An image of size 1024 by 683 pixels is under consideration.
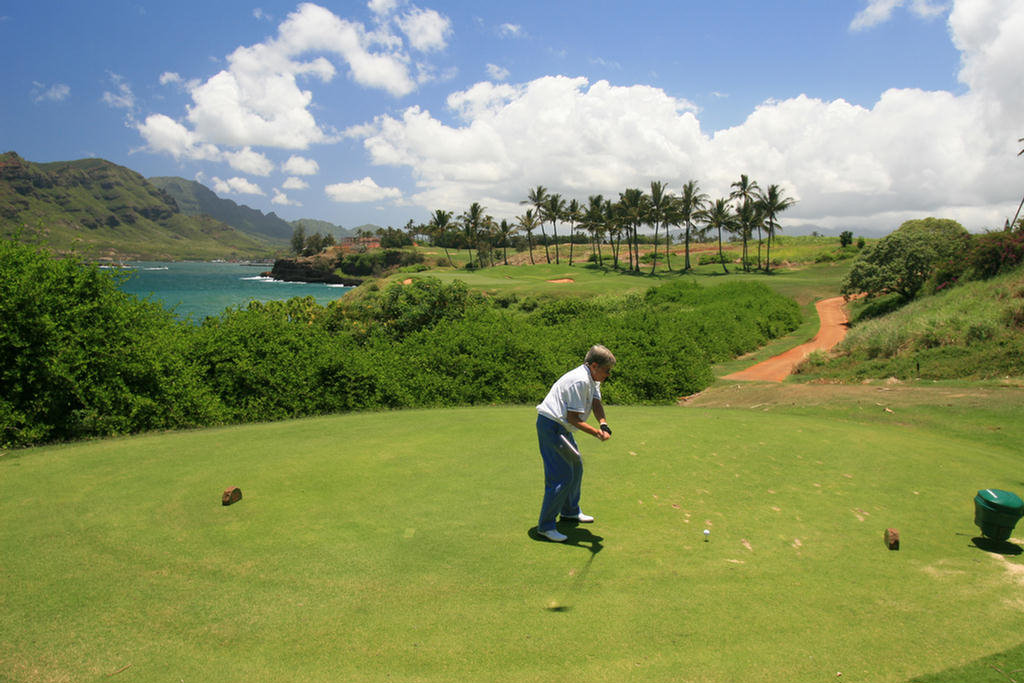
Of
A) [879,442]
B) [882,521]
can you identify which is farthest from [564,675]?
[879,442]

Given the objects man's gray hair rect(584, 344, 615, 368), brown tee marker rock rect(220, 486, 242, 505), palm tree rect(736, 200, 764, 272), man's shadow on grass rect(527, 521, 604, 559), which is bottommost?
man's shadow on grass rect(527, 521, 604, 559)

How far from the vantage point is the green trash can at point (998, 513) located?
5.54m

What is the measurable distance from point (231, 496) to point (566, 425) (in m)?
4.24

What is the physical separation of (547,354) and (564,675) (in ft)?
55.0

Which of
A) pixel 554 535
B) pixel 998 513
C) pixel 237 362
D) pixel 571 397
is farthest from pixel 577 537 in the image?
pixel 237 362

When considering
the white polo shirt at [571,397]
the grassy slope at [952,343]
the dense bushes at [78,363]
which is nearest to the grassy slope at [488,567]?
the white polo shirt at [571,397]

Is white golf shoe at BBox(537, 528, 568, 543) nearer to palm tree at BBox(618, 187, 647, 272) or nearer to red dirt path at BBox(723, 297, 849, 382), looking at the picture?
red dirt path at BBox(723, 297, 849, 382)

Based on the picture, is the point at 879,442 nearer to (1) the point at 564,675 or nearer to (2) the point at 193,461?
(1) the point at 564,675

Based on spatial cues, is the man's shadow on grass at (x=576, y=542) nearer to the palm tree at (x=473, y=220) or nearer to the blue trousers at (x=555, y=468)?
the blue trousers at (x=555, y=468)

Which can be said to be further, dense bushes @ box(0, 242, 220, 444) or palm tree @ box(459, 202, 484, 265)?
palm tree @ box(459, 202, 484, 265)

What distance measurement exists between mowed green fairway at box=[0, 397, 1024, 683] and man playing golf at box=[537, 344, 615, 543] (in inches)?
17.2

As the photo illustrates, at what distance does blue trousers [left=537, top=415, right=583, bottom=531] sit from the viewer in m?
5.83

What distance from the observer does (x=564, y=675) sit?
3846 millimetres

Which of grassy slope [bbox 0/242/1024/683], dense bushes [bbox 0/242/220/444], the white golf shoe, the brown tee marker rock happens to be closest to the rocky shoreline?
dense bushes [bbox 0/242/220/444]
